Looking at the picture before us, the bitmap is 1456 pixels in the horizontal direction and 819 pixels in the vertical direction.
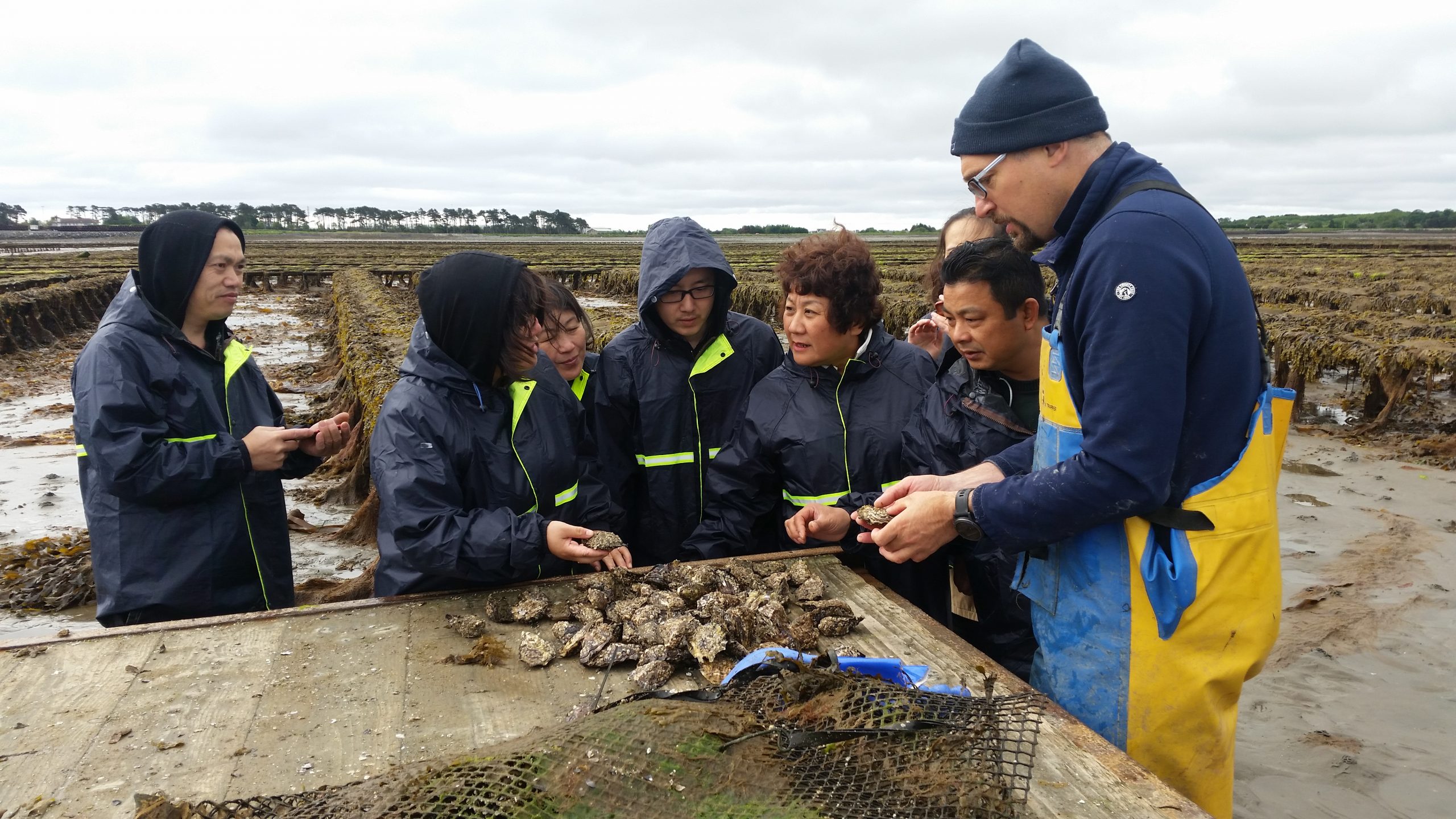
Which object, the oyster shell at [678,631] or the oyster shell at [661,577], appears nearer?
the oyster shell at [678,631]

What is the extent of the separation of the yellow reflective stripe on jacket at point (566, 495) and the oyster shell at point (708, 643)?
1.04 meters

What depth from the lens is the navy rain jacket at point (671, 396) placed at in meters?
4.12

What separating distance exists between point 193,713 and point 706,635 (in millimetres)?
1316

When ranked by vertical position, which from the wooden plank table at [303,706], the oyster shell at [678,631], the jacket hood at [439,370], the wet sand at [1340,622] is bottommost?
the wet sand at [1340,622]

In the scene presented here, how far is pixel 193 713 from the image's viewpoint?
2.15m

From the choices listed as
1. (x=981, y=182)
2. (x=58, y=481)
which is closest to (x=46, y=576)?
(x=58, y=481)

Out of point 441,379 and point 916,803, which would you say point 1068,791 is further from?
point 441,379

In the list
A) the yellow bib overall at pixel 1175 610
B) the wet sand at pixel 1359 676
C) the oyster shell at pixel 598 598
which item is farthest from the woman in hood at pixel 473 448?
the wet sand at pixel 1359 676

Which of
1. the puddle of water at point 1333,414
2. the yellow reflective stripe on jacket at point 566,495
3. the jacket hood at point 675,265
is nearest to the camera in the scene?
the yellow reflective stripe on jacket at point 566,495

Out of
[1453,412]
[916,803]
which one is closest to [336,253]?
[1453,412]

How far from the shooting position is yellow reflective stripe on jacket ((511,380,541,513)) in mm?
3115

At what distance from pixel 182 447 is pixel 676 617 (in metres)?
2.10

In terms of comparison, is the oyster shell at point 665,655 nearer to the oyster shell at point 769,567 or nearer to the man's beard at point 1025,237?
the oyster shell at point 769,567

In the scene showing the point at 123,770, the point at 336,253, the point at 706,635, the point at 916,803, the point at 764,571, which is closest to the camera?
the point at 916,803
